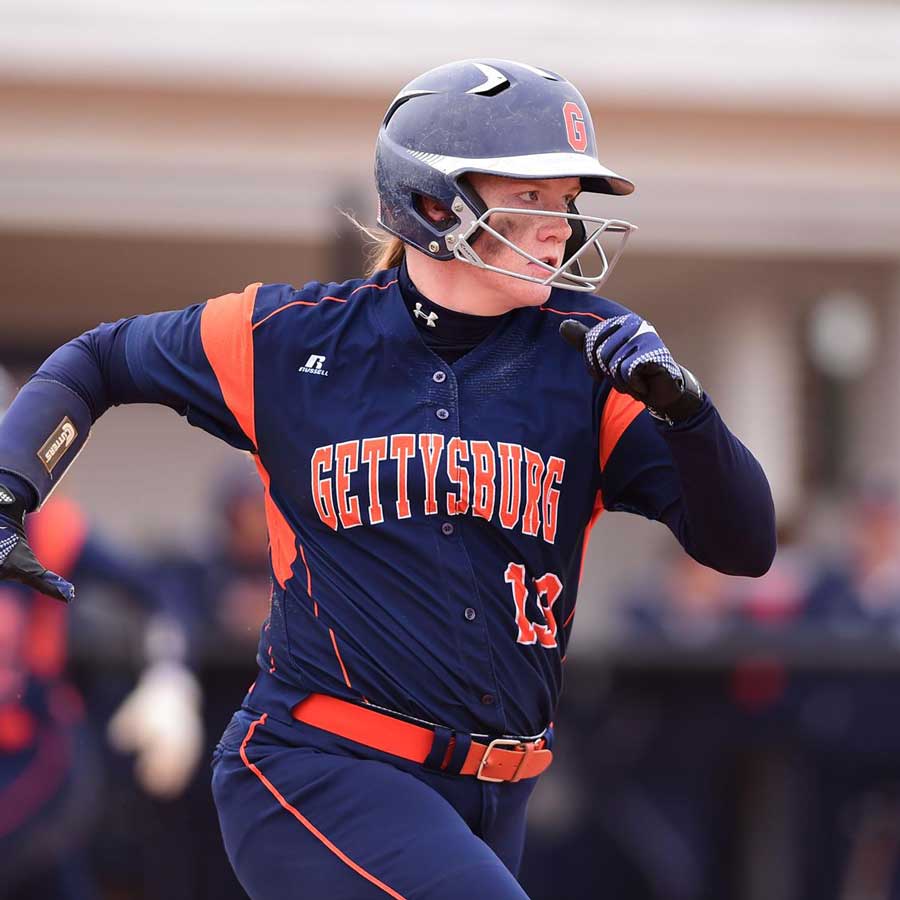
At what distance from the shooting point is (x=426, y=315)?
3.39m

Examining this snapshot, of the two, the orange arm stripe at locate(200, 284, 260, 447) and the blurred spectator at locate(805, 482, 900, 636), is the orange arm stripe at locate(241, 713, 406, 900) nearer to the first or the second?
the orange arm stripe at locate(200, 284, 260, 447)

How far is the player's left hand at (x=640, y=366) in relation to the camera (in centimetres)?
294

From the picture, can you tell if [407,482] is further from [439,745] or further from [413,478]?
[439,745]

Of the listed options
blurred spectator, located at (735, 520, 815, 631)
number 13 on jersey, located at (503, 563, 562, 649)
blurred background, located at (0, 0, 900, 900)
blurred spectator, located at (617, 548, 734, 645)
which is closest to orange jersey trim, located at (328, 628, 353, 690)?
number 13 on jersey, located at (503, 563, 562, 649)

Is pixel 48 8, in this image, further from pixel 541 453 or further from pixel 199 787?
pixel 541 453

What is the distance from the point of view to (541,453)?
10.7 ft

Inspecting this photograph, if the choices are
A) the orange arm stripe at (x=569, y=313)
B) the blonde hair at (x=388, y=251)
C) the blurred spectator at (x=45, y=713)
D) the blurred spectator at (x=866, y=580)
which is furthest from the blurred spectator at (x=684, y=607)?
the orange arm stripe at (x=569, y=313)

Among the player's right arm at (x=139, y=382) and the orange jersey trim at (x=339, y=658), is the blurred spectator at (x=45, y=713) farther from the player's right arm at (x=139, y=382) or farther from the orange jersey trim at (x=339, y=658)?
the orange jersey trim at (x=339, y=658)

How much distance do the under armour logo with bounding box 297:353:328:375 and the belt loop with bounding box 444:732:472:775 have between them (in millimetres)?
739

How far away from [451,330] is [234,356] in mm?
428

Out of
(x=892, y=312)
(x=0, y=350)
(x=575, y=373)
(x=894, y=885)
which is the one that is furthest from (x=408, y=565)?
(x=0, y=350)

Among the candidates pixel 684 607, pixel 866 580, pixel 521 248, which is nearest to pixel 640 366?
pixel 521 248

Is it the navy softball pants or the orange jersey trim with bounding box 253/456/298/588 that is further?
the orange jersey trim with bounding box 253/456/298/588

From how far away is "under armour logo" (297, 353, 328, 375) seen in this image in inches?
131
